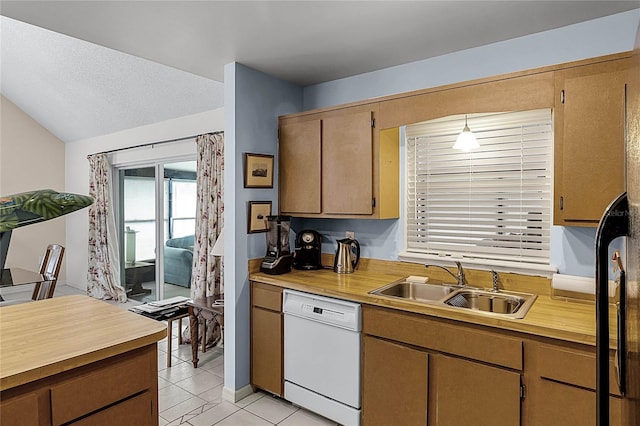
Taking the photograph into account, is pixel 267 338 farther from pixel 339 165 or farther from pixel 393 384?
pixel 339 165

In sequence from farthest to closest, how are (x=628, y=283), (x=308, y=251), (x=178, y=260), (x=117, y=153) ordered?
(x=117, y=153) → (x=178, y=260) → (x=308, y=251) → (x=628, y=283)

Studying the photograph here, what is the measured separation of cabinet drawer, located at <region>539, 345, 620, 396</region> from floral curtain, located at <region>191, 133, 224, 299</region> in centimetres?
288

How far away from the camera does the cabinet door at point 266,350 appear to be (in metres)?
2.78

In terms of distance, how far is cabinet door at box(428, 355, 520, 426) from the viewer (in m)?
1.85

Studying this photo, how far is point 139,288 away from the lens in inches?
218

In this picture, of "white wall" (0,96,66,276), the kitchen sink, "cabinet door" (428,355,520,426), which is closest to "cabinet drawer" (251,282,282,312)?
the kitchen sink

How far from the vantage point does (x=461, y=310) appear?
1982 millimetres

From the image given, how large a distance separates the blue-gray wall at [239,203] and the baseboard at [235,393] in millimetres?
21

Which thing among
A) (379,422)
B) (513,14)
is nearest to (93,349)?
(379,422)

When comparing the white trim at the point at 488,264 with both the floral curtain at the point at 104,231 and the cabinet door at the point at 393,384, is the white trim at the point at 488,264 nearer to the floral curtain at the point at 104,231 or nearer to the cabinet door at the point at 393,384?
the cabinet door at the point at 393,384

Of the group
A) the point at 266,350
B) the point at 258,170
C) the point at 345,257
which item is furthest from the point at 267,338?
the point at 258,170

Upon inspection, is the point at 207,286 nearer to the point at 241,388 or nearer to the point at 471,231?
the point at 241,388

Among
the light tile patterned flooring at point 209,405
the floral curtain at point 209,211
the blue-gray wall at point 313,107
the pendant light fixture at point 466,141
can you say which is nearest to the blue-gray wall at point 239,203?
the blue-gray wall at point 313,107

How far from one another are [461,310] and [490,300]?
0.50 m
